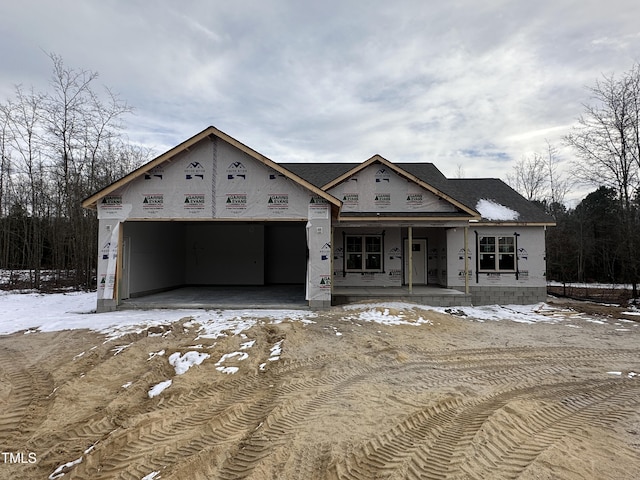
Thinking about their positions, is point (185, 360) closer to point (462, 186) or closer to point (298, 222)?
point (298, 222)

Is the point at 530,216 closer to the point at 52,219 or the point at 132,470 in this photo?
the point at 132,470

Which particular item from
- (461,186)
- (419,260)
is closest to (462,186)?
(461,186)

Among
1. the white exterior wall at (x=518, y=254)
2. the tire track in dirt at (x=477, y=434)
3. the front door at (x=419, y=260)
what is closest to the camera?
the tire track in dirt at (x=477, y=434)

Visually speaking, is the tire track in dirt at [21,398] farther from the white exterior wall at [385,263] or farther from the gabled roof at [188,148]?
the white exterior wall at [385,263]

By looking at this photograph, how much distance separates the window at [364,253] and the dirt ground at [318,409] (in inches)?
290

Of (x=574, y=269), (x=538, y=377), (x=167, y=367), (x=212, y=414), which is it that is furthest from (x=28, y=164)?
(x=574, y=269)

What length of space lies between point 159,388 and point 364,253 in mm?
10843

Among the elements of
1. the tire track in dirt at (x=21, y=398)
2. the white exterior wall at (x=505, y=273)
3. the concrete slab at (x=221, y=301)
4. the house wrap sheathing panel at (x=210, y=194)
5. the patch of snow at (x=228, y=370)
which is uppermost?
the house wrap sheathing panel at (x=210, y=194)

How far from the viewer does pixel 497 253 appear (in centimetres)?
1430

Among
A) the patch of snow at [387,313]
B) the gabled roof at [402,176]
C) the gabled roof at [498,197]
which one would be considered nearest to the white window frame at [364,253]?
the gabled roof at [402,176]

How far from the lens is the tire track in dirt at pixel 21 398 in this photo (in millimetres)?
3674

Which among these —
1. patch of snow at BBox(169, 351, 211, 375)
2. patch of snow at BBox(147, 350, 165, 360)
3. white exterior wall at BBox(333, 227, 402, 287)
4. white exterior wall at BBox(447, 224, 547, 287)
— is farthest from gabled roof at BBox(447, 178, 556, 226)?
patch of snow at BBox(147, 350, 165, 360)

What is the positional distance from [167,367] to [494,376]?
4.97 m

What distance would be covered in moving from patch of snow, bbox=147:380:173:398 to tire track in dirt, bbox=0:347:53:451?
1.10 m
